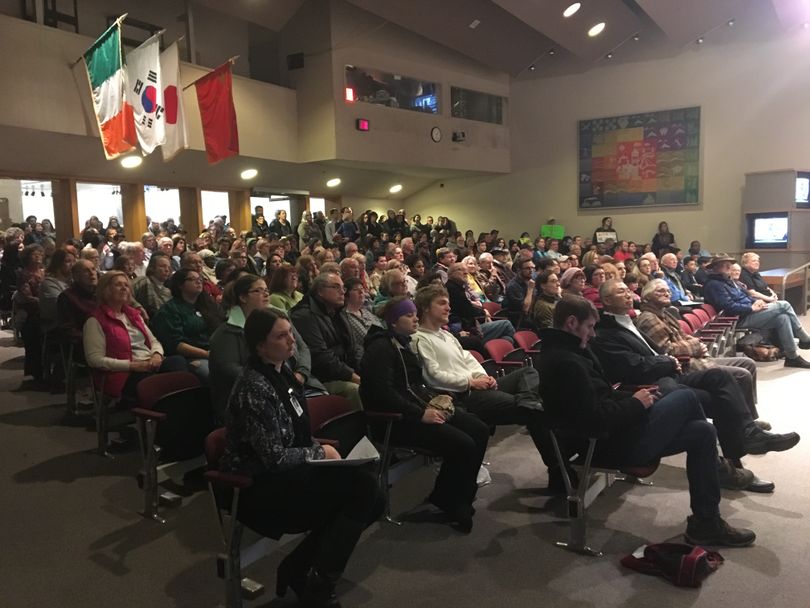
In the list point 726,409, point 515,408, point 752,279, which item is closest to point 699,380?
point 726,409

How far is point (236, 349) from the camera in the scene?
127 inches

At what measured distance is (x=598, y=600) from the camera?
8.02 feet

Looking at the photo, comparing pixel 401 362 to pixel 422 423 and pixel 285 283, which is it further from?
pixel 285 283

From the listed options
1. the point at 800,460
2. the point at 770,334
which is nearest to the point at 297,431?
the point at 800,460

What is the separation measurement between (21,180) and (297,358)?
324 inches

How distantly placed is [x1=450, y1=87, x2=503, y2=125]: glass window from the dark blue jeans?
12.5 m

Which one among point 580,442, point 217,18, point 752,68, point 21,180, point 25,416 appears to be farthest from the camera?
point 752,68

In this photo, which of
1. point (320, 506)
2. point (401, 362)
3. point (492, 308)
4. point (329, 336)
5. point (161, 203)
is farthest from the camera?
point (161, 203)

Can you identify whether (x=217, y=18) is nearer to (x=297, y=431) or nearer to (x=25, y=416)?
(x=25, y=416)

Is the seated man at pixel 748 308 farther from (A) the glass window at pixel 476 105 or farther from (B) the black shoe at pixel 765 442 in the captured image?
(A) the glass window at pixel 476 105

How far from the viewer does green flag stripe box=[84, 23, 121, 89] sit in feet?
24.7

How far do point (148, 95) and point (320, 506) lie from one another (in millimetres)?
6685

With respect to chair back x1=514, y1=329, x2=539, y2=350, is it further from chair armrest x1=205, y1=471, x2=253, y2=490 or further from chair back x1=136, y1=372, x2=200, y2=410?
chair armrest x1=205, y1=471, x2=253, y2=490

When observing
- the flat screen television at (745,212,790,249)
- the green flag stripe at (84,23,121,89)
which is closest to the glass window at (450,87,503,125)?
the flat screen television at (745,212,790,249)
